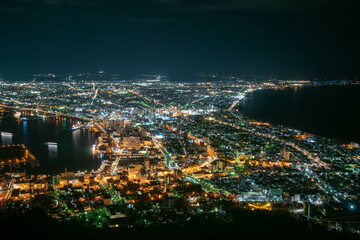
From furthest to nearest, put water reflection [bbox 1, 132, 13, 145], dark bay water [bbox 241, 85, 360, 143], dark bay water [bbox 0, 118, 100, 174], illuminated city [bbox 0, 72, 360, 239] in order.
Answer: dark bay water [bbox 241, 85, 360, 143], water reflection [bbox 1, 132, 13, 145], dark bay water [bbox 0, 118, 100, 174], illuminated city [bbox 0, 72, 360, 239]

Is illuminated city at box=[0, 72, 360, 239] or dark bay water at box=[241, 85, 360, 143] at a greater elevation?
dark bay water at box=[241, 85, 360, 143]

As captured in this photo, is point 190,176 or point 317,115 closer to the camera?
point 190,176

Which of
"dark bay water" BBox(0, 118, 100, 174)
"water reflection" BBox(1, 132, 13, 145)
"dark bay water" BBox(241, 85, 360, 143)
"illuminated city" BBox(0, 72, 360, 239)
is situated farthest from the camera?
"dark bay water" BBox(241, 85, 360, 143)

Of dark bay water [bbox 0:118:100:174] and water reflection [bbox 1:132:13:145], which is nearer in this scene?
dark bay water [bbox 0:118:100:174]

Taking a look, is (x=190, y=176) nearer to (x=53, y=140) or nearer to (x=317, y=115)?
(x=53, y=140)

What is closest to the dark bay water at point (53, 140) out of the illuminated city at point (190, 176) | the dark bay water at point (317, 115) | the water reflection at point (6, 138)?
the water reflection at point (6, 138)

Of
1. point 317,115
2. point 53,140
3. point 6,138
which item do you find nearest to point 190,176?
point 53,140

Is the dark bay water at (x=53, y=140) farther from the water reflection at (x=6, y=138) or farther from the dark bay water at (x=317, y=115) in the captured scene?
the dark bay water at (x=317, y=115)

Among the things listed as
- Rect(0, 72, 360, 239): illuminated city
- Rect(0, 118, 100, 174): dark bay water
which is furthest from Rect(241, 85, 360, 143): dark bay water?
Rect(0, 118, 100, 174): dark bay water

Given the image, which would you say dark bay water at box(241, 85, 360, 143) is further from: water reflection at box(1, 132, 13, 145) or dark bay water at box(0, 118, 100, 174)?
water reflection at box(1, 132, 13, 145)
